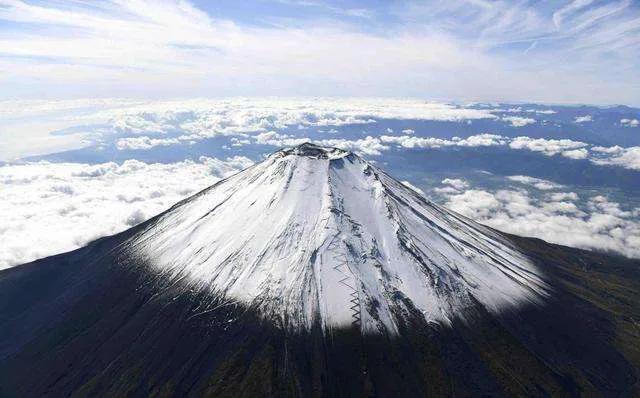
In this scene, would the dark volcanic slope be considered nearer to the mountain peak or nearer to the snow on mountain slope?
the snow on mountain slope

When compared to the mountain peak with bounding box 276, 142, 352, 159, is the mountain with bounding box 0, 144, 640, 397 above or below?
below

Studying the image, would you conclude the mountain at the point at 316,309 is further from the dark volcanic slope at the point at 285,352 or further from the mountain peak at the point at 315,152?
the mountain peak at the point at 315,152

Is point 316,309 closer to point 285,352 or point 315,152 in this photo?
point 285,352

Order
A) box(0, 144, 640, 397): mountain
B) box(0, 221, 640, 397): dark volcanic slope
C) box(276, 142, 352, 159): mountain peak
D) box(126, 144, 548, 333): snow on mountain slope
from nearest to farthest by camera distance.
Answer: box(0, 221, 640, 397): dark volcanic slope → box(0, 144, 640, 397): mountain → box(126, 144, 548, 333): snow on mountain slope → box(276, 142, 352, 159): mountain peak

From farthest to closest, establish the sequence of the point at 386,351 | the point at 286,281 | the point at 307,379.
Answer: the point at 286,281, the point at 386,351, the point at 307,379

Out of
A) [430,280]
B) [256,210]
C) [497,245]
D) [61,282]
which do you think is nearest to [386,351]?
[430,280]

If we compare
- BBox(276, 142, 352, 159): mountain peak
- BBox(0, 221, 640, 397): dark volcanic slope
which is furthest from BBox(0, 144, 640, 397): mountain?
BBox(276, 142, 352, 159): mountain peak

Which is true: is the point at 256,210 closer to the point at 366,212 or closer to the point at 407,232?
the point at 366,212

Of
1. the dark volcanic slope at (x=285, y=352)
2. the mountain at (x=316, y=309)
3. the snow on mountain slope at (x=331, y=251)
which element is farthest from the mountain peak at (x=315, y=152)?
the dark volcanic slope at (x=285, y=352)
